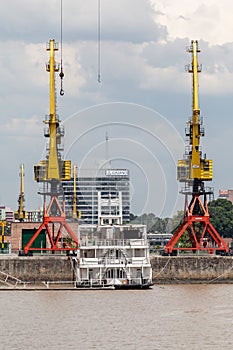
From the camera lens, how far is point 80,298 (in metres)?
75.8

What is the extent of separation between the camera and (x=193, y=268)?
98.4 meters

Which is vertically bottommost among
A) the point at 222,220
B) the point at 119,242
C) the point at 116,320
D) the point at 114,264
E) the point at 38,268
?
the point at 116,320

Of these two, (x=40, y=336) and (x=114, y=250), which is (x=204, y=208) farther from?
(x=40, y=336)

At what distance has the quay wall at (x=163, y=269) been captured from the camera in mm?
97438

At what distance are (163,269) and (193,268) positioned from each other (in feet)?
9.20

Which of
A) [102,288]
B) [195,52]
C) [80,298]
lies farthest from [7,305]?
[195,52]

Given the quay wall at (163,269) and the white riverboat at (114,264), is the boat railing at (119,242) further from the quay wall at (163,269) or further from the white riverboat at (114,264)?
the quay wall at (163,269)

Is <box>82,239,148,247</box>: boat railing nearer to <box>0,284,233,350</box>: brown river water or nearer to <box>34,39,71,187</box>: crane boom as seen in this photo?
<box>0,284,233,350</box>: brown river water

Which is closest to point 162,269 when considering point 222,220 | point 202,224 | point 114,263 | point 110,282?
point 202,224

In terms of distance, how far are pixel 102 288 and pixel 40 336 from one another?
26352 mm

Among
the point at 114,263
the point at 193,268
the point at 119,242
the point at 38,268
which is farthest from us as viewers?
the point at 193,268

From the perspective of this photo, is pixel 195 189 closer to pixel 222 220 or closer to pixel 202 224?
pixel 202 224

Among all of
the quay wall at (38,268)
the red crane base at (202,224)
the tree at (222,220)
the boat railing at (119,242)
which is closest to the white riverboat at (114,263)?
the boat railing at (119,242)

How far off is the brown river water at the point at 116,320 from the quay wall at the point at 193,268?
13660 millimetres
